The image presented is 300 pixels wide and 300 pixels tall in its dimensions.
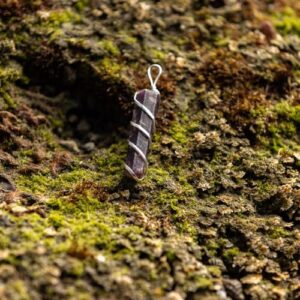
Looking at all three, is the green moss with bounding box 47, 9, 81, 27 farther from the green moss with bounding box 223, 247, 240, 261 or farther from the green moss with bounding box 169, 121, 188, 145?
the green moss with bounding box 223, 247, 240, 261

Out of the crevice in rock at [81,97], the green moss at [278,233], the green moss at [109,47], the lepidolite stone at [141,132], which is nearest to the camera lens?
the green moss at [278,233]

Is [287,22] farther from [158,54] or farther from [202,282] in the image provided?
[202,282]

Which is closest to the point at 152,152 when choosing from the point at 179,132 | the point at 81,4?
the point at 179,132

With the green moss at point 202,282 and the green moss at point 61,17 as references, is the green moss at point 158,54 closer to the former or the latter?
the green moss at point 61,17

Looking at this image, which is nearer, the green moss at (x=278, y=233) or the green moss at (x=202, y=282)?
the green moss at (x=202, y=282)

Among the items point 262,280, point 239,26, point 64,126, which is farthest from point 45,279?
point 239,26

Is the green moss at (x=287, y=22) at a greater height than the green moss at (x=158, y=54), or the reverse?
the green moss at (x=287, y=22)

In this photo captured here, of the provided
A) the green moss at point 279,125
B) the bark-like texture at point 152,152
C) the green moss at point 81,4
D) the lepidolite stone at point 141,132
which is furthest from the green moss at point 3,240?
the green moss at point 81,4
